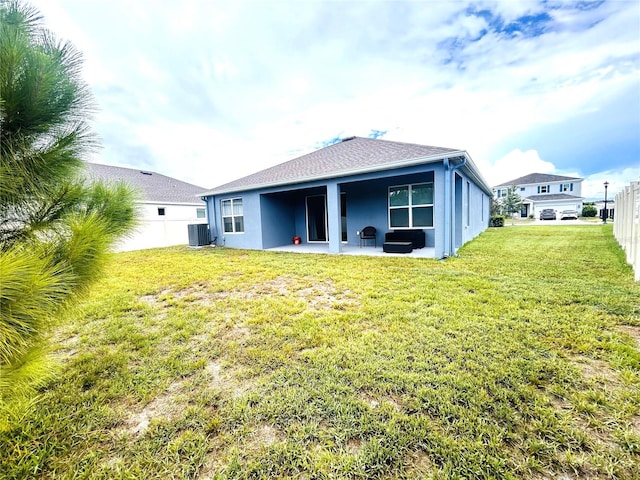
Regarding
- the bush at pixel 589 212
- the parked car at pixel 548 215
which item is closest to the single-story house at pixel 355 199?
the parked car at pixel 548 215

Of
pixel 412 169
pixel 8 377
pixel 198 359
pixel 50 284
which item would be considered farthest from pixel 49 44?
pixel 412 169

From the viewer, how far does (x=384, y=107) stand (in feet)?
45.4

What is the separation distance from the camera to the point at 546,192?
4012 cm

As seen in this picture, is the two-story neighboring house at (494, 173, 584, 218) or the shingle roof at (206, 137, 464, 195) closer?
the shingle roof at (206, 137, 464, 195)

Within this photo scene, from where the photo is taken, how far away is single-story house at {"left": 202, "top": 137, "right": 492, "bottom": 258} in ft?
24.2

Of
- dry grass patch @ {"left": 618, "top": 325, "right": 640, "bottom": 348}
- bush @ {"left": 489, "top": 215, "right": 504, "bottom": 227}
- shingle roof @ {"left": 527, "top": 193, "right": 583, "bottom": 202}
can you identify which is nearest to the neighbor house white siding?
dry grass patch @ {"left": 618, "top": 325, "right": 640, "bottom": 348}

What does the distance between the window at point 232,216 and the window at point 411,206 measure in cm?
636

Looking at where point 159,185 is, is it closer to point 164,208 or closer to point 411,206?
point 164,208

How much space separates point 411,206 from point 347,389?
27.2 feet

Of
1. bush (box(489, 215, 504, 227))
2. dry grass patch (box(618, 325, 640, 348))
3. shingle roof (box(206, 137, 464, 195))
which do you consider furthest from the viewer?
bush (box(489, 215, 504, 227))

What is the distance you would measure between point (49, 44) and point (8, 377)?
170cm

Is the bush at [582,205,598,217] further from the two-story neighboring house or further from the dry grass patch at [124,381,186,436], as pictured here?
the dry grass patch at [124,381,186,436]

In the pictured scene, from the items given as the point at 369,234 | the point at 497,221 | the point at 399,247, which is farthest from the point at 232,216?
the point at 497,221

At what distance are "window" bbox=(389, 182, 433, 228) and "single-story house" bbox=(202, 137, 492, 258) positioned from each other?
0.03 metres
